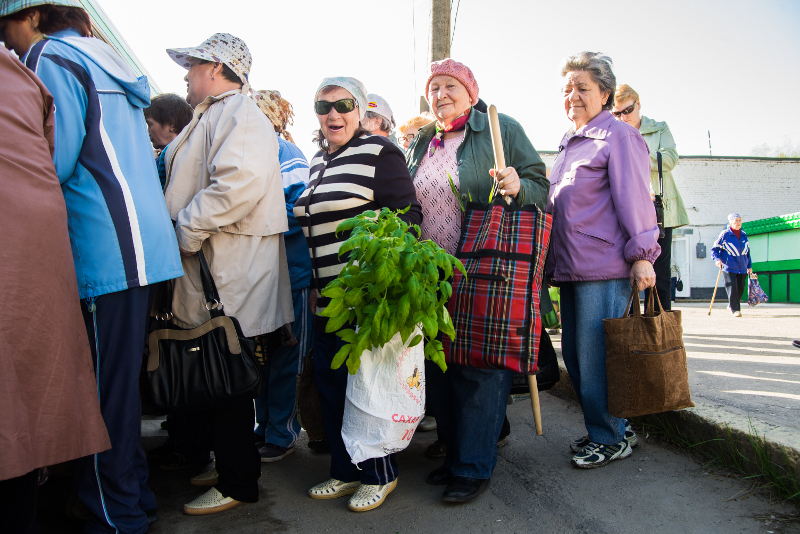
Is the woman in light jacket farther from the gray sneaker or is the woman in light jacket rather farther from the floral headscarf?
the gray sneaker

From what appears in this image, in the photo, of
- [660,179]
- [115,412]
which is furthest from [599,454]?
[660,179]

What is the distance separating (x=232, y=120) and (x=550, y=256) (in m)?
1.79

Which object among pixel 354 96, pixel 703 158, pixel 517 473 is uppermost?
pixel 703 158

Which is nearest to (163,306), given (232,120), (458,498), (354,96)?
(232,120)

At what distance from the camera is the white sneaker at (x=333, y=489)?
2477 mm

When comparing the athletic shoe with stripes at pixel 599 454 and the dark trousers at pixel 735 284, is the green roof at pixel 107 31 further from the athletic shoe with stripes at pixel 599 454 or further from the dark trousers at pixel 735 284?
the dark trousers at pixel 735 284

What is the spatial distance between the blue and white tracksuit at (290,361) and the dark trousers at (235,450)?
79 centimetres

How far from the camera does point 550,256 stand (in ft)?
9.41

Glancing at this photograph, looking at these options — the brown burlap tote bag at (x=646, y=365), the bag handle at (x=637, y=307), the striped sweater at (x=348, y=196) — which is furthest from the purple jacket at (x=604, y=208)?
the striped sweater at (x=348, y=196)

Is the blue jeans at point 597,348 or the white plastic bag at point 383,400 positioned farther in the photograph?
the blue jeans at point 597,348

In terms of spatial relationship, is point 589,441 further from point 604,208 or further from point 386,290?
point 386,290

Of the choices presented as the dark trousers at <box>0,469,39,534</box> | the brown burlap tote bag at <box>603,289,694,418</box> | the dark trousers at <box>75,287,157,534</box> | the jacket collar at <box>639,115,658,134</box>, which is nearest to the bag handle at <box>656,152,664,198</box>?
the jacket collar at <box>639,115,658,134</box>

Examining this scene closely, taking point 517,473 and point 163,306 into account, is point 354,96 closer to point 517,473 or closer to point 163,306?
point 163,306

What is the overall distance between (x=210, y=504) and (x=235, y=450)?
0.88 feet
